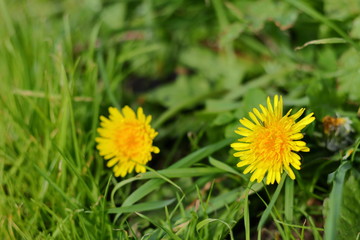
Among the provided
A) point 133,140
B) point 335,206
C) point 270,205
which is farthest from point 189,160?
point 335,206

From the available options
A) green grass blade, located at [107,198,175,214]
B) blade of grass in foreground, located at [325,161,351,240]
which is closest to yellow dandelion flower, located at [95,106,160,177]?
green grass blade, located at [107,198,175,214]

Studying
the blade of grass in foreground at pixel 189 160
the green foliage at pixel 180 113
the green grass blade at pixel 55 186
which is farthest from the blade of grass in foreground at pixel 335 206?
the green grass blade at pixel 55 186

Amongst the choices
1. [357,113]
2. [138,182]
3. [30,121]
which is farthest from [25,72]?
[357,113]

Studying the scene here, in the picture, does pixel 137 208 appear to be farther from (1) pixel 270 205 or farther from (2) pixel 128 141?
(1) pixel 270 205

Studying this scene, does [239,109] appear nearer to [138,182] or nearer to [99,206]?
[138,182]

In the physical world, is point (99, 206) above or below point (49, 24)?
below

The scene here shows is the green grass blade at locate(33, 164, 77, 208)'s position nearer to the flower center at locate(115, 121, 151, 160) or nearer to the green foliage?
the green foliage

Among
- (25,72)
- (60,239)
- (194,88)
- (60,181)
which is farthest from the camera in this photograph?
(194,88)
